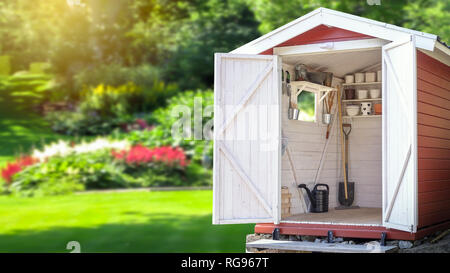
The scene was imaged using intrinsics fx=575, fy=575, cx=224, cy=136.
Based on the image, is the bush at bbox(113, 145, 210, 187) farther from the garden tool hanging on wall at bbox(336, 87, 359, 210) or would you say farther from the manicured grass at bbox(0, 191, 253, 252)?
the garden tool hanging on wall at bbox(336, 87, 359, 210)

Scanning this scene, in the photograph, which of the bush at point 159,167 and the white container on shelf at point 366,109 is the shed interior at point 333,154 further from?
the bush at point 159,167

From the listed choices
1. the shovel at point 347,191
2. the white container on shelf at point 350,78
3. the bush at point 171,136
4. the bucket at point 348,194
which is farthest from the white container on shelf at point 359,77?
the bush at point 171,136

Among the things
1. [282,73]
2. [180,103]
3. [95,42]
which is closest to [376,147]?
[282,73]

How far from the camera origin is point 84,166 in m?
12.3

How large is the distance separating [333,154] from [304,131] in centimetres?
97

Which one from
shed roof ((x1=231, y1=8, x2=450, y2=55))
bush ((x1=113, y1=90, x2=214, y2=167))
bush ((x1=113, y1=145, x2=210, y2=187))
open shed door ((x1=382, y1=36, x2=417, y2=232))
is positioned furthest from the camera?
bush ((x1=113, y1=90, x2=214, y2=167))

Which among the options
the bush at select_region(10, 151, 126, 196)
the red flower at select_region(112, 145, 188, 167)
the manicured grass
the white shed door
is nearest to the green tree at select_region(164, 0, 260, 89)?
the red flower at select_region(112, 145, 188, 167)

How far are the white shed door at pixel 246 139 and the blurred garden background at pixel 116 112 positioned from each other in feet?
7.02

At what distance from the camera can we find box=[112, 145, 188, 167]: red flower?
1286 cm

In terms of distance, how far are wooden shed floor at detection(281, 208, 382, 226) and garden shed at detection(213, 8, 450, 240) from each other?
1cm

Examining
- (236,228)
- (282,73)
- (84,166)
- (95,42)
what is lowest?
(236,228)

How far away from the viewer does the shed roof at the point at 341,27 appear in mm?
6061

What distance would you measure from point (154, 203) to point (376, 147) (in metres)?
4.58
